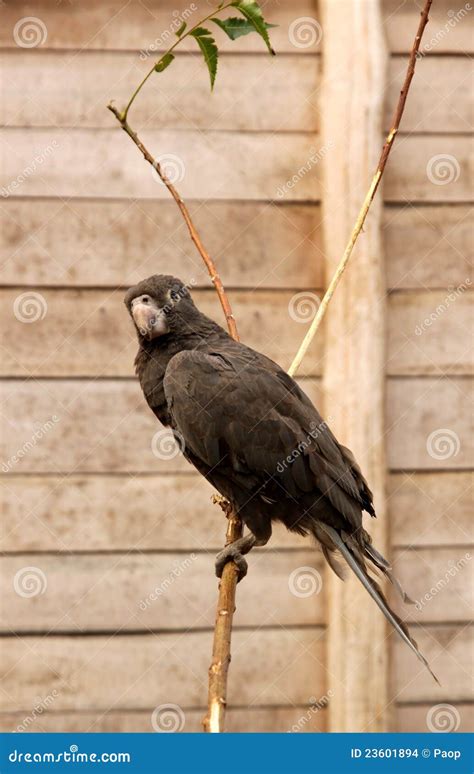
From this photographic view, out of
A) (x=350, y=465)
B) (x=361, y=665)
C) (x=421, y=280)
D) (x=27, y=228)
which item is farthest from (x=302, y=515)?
(x=27, y=228)

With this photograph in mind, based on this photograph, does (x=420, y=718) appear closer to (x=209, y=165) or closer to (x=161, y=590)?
(x=161, y=590)

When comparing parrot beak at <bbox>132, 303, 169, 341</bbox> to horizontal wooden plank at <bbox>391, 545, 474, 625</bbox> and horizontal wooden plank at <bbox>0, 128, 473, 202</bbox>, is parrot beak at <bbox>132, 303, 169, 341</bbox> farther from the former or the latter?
horizontal wooden plank at <bbox>391, 545, 474, 625</bbox>

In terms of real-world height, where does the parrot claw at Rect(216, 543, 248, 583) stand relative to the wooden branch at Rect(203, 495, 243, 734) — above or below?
above

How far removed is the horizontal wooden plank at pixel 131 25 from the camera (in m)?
1.86

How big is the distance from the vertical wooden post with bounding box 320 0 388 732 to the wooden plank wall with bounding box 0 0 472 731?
6 cm

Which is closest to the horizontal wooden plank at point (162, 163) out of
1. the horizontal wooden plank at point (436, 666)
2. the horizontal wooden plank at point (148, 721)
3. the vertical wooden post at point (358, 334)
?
the vertical wooden post at point (358, 334)

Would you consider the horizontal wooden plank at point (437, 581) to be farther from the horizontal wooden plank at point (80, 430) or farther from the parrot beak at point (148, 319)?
the parrot beak at point (148, 319)

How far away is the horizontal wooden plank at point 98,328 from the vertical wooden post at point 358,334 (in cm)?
10

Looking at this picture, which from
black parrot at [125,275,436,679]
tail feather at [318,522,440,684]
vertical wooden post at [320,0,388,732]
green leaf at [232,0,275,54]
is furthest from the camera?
vertical wooden post at [320,0,388,732]

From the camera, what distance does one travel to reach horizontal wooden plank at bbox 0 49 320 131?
6.10ft

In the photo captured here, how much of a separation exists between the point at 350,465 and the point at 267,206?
2.26ft

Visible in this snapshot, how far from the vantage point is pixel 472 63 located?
1.91 metres

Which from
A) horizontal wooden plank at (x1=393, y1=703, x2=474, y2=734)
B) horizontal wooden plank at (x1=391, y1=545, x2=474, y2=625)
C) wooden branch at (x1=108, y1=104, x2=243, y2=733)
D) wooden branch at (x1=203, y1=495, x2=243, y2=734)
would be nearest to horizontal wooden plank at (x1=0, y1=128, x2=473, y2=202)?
wooden branch at (x1=108, y1=104, x2=243, y2=733)

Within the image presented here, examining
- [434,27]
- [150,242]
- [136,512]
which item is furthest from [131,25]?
[136,512]
